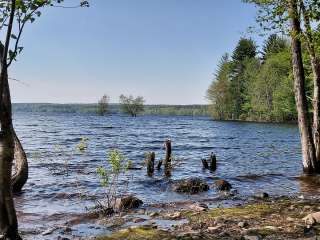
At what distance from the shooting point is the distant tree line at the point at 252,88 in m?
90.6

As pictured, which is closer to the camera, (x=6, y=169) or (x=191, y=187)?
(x=6, y=169)

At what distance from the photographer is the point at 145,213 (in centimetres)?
1237

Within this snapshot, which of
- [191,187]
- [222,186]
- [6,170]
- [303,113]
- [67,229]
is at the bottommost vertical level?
[222,186]

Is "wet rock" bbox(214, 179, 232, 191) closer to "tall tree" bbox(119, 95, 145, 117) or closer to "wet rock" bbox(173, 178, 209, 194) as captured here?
"wet rock" bbox(173, 178, 209, 194)

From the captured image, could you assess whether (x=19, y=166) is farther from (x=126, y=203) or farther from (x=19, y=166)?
(x=126, y=203)

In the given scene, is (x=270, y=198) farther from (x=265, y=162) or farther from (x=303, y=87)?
(x=265, y=162)

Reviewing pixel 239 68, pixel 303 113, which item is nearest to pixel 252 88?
pixel 239 68

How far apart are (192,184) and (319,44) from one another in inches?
284

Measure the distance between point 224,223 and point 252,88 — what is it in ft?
316

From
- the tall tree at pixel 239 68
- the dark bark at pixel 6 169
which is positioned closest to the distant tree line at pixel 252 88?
the tall tree at pixel 239 68

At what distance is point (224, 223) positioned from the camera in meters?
9.49

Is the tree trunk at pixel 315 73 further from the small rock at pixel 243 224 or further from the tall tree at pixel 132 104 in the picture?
the tall tree at pixel 132 104

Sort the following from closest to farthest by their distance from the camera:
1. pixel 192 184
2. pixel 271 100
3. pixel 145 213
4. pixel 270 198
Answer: pixel 145 213
pixel 270 198
pixel 192 184
pixel 271 100

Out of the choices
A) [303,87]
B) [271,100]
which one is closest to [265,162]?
[303,87]
